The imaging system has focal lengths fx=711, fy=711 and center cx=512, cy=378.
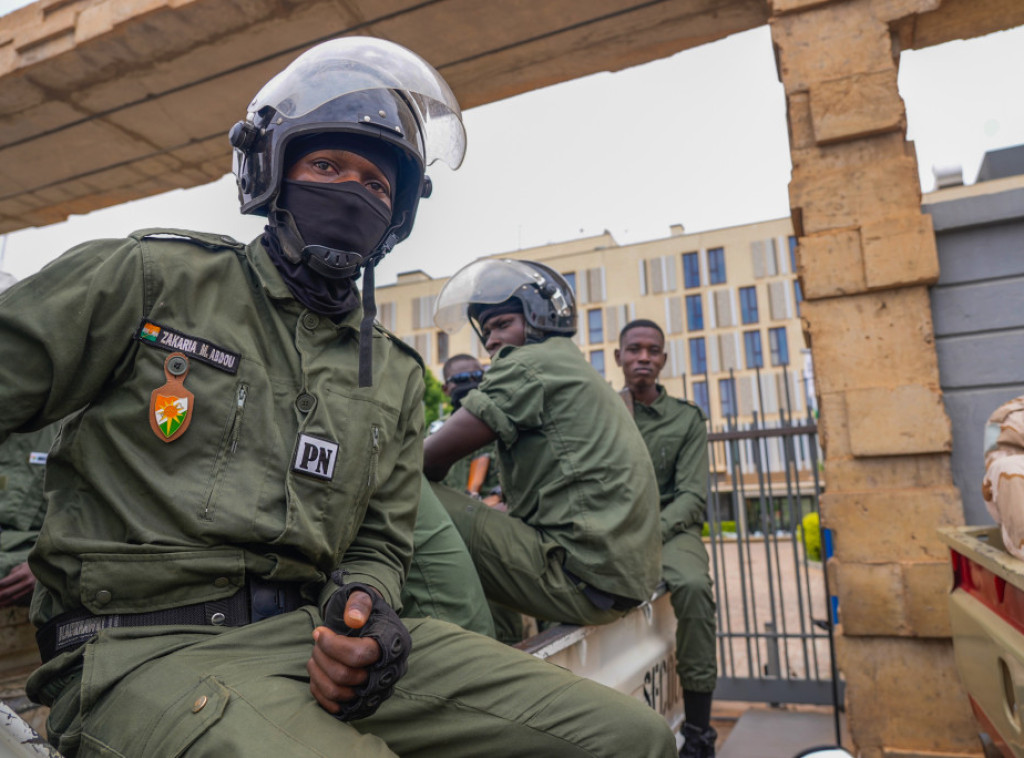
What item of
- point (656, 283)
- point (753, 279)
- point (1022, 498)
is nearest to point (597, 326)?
point (656, 283)

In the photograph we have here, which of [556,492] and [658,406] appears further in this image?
[658,406]

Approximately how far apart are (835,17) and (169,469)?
4.29 metres

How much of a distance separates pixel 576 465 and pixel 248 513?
162cm

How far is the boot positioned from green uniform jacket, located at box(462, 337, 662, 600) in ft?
3.62

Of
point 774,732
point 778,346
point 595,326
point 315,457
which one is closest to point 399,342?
point 315,457

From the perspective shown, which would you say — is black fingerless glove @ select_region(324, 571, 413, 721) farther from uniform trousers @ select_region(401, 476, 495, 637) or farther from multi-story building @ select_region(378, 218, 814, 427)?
multi-story building @ select_region(378, 218, 814, 427)

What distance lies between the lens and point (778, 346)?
40.4 m

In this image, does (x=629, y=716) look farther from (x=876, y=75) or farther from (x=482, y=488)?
(x=482, y=488)

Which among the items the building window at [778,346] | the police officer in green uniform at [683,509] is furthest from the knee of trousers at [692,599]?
the building window at [778,346]

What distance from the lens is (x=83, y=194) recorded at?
6.93 m

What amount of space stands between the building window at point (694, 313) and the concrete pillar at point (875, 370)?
39884 millimetres

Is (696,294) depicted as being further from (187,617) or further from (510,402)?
(187,617)

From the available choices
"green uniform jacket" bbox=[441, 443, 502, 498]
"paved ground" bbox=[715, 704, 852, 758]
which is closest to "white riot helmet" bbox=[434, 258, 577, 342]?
"green uniform jacket" bbox=[441, 443, 502, 498]

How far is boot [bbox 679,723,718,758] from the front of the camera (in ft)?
11.2
